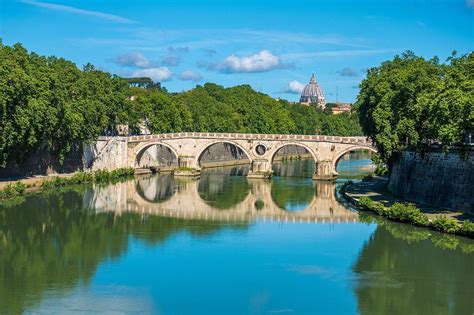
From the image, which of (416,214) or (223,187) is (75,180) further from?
(416,214)

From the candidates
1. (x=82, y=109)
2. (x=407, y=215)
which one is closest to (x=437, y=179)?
(x=407, y=215)

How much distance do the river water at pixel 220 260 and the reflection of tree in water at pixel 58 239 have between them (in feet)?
0.20

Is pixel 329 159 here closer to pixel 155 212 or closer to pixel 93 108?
pixel 93 108

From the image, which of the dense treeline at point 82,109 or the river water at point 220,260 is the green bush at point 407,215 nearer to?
the river water at point 220,260

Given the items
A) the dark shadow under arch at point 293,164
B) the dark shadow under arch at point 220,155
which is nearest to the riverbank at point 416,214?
the dark shadow under arch at point 293,164

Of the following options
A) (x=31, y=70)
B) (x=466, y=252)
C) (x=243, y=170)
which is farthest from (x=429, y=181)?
(x=243, y=170)

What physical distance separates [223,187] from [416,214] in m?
28.7

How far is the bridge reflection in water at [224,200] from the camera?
160 feet

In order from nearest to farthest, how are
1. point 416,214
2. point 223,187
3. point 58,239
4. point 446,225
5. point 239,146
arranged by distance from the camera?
point 446,225
point 58,239
point 416,214
point 223,187
point 239,146

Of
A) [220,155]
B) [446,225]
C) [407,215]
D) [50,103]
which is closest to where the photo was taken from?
[446,225]

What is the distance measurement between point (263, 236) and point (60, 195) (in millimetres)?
21170

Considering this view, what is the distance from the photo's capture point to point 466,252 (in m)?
34.2

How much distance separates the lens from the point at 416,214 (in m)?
40.3

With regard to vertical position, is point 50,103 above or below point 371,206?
above
